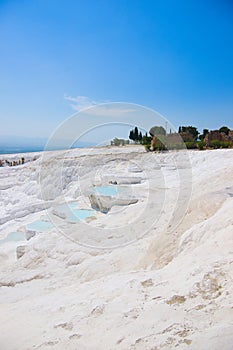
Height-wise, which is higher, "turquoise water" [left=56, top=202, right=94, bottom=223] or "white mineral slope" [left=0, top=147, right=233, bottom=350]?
"white mineral slope" [left=0, top=147, right=233, bottom=350]

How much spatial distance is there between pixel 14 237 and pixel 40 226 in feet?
3.01

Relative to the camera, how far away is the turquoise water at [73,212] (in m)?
9.58

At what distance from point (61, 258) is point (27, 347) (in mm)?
3507

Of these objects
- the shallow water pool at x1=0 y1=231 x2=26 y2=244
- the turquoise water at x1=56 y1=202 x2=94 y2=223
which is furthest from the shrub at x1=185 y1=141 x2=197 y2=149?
the shallow water pool at x1=0 y1=231 x2=26 y2=244

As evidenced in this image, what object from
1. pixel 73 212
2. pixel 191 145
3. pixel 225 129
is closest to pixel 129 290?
pixel 73 212

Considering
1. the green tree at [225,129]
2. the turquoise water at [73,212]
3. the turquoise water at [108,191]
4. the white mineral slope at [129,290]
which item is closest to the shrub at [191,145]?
the green tree at [225,129]

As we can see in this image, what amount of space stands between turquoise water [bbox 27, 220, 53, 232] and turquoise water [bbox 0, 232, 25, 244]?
14.9 inches

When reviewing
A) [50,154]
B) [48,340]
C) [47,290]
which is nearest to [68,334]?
[48,340]

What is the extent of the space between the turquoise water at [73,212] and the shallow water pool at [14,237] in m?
1.64

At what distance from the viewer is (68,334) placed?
8.45ft

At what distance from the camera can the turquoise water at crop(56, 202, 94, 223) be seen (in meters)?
9.58

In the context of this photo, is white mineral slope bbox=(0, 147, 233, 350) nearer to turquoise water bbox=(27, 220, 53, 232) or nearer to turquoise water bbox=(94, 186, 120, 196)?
turquoise water bbox=(27, 220, 53, 232)

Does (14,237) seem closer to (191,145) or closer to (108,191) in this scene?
(108,191)

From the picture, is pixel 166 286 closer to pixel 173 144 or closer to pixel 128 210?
pixel 128 210
